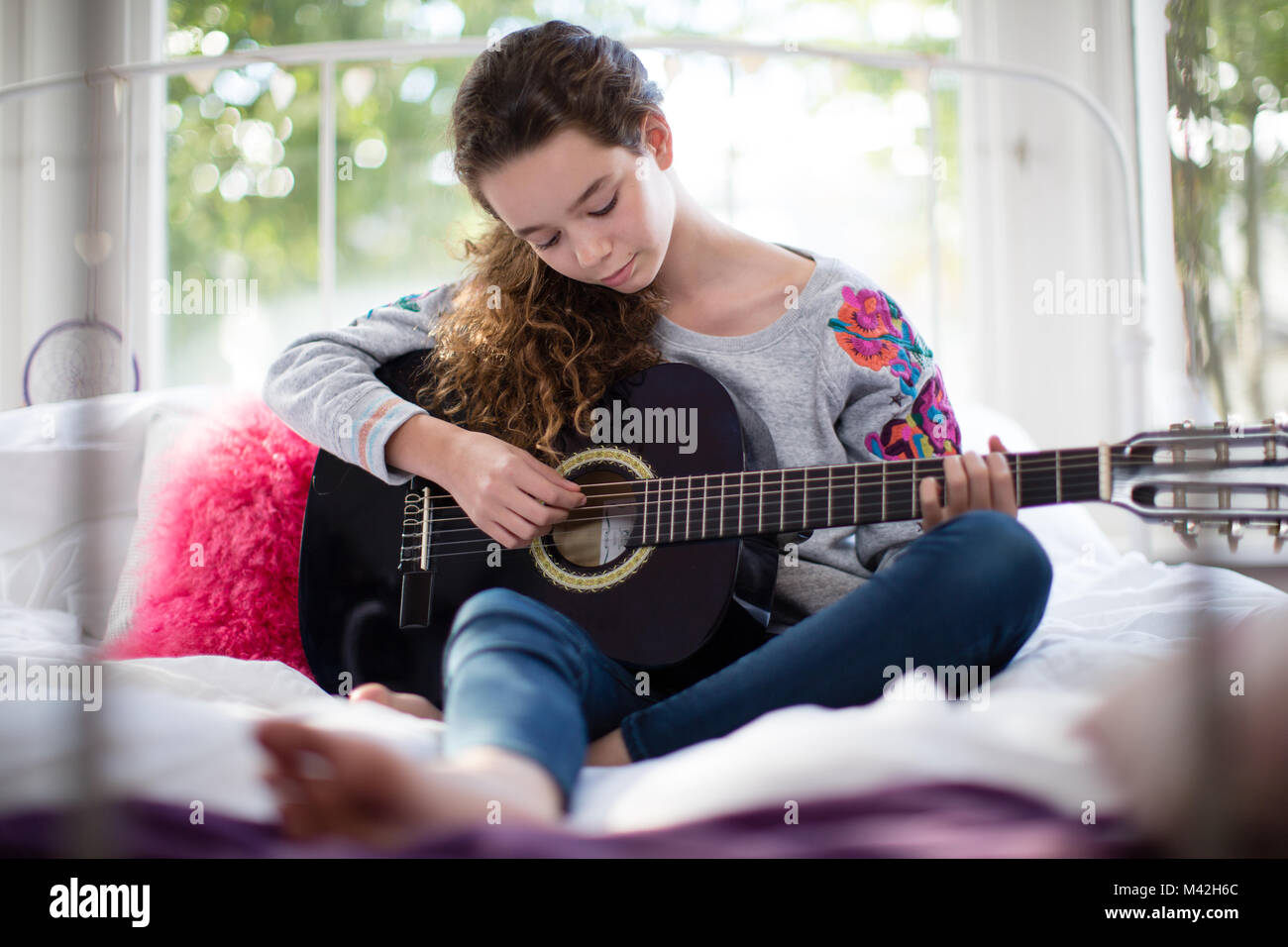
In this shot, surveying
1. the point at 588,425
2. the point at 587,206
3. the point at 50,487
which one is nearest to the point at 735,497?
the point at 588,425

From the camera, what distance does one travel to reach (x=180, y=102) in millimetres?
1941

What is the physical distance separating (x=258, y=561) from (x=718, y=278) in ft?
2.28

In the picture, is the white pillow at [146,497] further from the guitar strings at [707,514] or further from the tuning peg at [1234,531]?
the tuning peg at [1234,531]

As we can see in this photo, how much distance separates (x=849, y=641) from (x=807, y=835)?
0.22 meters

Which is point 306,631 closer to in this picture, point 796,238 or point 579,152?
point 579,152

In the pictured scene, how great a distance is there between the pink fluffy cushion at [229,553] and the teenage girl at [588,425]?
13cm

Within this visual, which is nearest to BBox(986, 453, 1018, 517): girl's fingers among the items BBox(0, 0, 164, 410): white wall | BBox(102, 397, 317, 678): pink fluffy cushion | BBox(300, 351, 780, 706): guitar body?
BBox(300, 351, 780, 706): guitar body

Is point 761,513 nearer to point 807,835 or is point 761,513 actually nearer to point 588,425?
point 588,425

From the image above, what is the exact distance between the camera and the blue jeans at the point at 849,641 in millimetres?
761

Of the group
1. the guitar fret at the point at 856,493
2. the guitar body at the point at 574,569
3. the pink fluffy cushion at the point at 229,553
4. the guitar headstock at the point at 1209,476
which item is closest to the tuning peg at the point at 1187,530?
the guitar headstock at the point at 1209,476

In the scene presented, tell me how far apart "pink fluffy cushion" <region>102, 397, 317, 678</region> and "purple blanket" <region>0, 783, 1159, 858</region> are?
1.76 feet

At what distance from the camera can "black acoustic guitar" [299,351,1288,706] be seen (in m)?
0.88

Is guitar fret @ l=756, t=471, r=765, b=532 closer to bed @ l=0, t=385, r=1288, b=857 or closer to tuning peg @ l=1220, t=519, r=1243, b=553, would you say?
bed @ l=0, t=385, r=1288, b=857

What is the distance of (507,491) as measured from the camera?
0.98 meters
